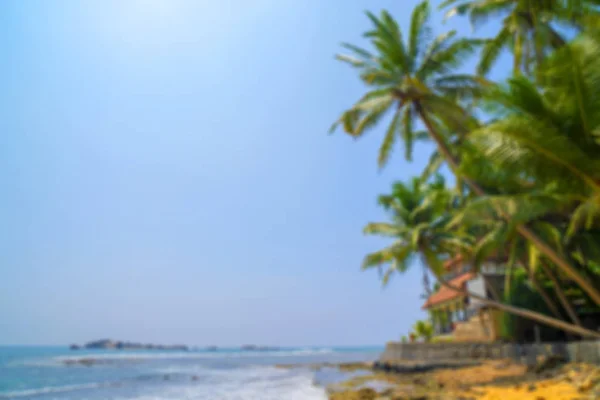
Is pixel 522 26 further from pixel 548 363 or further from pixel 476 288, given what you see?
pixel 476 288

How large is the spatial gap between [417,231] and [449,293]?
8553 mm

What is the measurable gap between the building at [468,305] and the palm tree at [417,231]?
1572 millimetres

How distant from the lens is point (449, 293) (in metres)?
24.8

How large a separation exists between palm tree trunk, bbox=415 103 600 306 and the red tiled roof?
9418mm

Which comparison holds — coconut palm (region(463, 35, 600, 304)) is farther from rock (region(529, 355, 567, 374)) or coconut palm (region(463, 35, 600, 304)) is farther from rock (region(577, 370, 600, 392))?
rock (region(529, 355, 567, 374))

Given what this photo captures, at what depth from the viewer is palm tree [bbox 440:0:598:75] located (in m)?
12.4

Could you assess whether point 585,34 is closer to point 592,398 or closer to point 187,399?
point 592,398

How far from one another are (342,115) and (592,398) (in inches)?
388

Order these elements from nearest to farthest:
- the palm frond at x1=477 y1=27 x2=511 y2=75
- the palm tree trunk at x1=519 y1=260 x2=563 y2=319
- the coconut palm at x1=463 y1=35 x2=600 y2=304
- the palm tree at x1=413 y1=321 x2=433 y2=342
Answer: the coconut palm at x1=463 y1=35 x2=600 y2=304
the palm frond at x1=477 y1=27 x2=511 y2=75
the palm tree trunk at x1=519 y1=260 x2=563 y2=319
the palm tree at x1=413 y1=321 x2=433 y2=342

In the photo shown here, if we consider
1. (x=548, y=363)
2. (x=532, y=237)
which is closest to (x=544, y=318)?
(x=548, y=363)

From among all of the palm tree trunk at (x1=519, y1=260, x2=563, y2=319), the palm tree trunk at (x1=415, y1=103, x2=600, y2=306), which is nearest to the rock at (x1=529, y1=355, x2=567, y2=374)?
the palm tree trunk at (x1=415, y1=103, x2=600, y2=306)

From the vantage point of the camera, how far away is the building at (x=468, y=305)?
19.1m

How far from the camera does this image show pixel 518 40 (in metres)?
13.5

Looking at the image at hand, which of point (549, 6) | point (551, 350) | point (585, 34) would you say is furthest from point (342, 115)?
point (551, 350)
